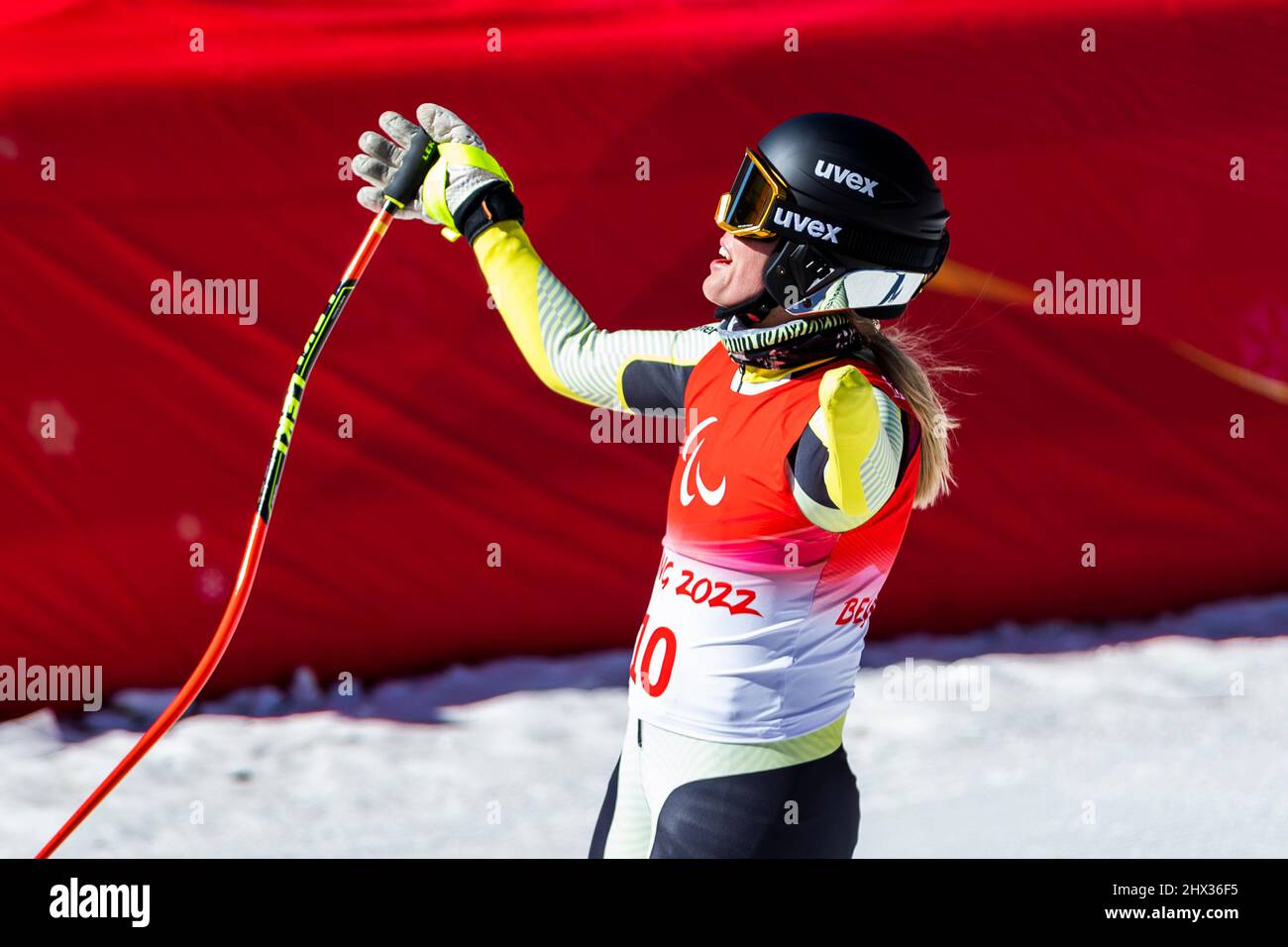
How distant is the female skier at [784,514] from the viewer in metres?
2.12

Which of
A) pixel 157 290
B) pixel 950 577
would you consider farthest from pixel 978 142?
pixel 157 290

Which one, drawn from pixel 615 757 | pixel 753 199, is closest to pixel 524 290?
pixel 753 199

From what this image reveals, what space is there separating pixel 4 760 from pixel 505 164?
7.72 feet

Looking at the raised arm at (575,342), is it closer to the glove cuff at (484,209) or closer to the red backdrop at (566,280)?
the glove cuff at (484,209)

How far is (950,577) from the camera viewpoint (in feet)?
16.8

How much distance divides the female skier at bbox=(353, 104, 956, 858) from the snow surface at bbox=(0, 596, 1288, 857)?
6.49 ft

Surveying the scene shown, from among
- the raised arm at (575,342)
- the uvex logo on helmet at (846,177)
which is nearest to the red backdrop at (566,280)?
the raised arm at (575,342)

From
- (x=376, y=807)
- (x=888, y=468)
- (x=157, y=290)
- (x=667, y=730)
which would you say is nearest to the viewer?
(x=888, y=468)

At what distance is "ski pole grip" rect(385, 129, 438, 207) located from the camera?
2.44 meters

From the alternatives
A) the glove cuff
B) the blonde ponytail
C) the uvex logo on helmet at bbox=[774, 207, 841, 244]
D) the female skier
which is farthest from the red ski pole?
the blonde ponytail

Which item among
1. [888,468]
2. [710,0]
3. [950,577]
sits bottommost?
[950,577]

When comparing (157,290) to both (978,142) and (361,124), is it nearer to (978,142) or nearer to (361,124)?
(361,124)

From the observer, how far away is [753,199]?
217 cm

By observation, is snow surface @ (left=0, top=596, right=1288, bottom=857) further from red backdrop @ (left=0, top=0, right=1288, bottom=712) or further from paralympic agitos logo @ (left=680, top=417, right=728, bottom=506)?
paralympic agitos logo @ (left=680, top=417, right=728, bottom=506)
